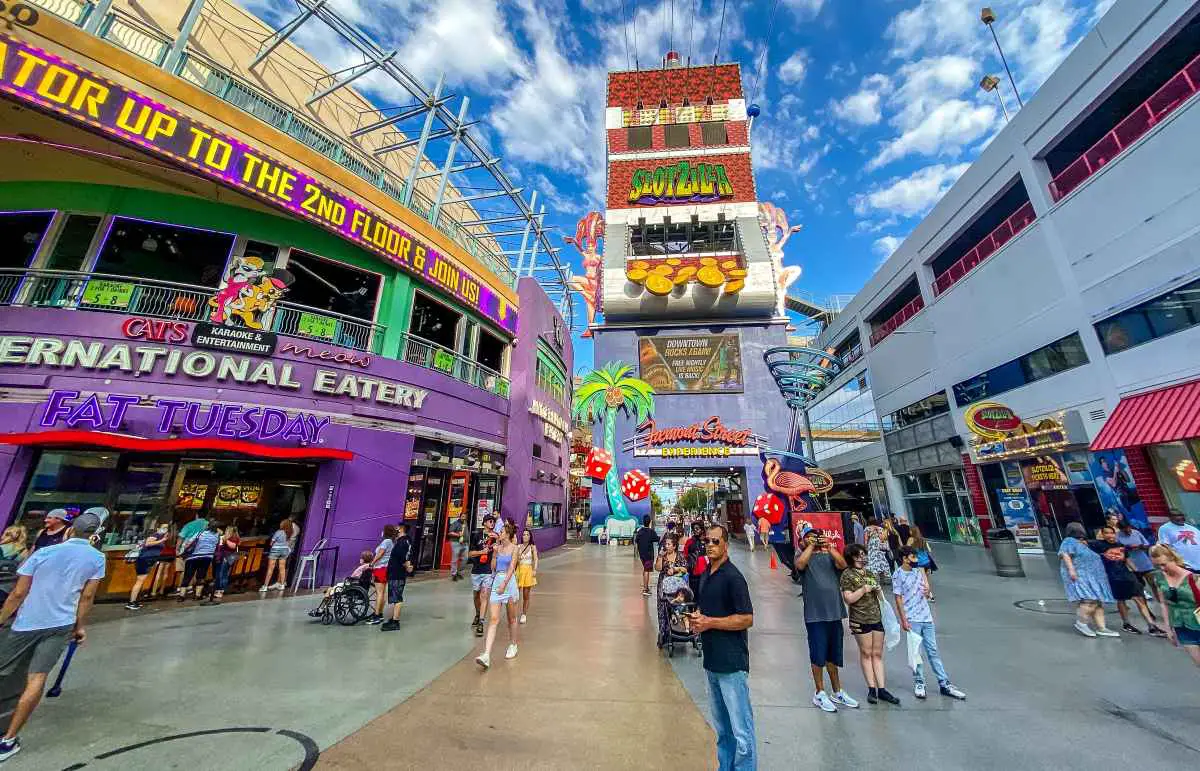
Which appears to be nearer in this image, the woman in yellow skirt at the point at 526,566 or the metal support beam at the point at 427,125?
the woman in yellow skirt at the point at 526,566

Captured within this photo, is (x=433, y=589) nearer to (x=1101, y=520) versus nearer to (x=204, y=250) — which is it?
(x=204, y=250)

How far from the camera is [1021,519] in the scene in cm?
1856

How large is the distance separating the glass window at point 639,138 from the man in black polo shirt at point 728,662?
38138 millimetres

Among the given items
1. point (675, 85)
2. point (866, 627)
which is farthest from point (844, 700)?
point (675, 85)

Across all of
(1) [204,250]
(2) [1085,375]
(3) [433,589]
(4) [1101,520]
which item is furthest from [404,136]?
(4) [1101,520]

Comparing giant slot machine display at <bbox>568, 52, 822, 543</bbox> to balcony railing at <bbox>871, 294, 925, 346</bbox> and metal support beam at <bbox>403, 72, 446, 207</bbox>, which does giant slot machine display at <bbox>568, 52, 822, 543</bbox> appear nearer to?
balcony railing at <bbox>871, 294, 925, 346</bbox>

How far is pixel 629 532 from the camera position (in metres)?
27.3

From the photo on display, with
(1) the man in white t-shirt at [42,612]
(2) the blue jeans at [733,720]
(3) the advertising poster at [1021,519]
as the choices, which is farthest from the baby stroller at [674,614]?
(3) the advertising poster at [1021,519]

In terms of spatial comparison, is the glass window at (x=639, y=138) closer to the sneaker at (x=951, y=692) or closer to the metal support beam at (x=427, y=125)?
the metal support beam at (x=427, y=125)

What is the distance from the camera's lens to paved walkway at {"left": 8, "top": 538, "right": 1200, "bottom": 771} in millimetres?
3967

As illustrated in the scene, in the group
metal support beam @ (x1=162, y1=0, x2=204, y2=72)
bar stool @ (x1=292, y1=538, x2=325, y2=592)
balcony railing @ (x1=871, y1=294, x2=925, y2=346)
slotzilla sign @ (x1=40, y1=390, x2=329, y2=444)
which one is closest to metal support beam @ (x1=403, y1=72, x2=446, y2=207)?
metal support beam @ (x1=162, y1=0, x2=204, y2=72)

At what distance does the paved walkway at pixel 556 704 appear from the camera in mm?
3967

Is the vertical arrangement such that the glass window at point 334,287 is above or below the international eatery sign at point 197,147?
below

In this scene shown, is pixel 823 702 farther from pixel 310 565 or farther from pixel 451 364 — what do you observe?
pixel 451 364
